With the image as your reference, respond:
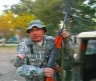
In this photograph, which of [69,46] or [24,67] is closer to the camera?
[24,67]

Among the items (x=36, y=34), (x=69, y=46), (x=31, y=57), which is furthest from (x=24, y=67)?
(x=69, y=46)

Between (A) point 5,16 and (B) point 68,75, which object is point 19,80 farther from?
Answer: (A) point 5,16

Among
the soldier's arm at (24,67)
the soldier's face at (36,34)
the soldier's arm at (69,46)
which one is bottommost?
the soldier's arm at (24,67)

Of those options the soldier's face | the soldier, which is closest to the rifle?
the soldier

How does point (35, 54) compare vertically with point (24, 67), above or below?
above

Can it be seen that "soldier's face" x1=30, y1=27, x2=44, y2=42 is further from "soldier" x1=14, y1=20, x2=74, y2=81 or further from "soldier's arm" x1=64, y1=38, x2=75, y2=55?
"soldier's arm" x1=64, y1=38, x2=75, y2=55

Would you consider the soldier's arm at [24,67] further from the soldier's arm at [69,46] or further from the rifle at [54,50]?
the soldier's arm at [69,46]

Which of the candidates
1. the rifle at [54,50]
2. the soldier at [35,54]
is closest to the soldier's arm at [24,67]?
the soldier at [35,54]

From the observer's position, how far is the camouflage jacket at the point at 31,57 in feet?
9.00

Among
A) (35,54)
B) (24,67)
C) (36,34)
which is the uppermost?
(36,34)

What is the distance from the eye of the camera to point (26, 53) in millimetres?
2805

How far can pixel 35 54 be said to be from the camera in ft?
9.27

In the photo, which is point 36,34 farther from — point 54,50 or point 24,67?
point 24,67

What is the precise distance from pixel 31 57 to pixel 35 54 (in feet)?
0.17
